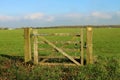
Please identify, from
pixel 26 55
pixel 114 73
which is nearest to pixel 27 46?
pixel 26 55

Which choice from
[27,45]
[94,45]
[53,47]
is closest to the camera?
[53,47]

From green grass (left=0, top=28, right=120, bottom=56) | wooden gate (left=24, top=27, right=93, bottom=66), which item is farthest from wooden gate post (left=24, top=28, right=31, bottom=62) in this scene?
green grass (left=0, top=28, right=120, bottom=56)

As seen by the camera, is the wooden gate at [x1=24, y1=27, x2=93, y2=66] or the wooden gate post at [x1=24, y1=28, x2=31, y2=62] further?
the wooden gate post at [x1=24, y1=28, x2=31, y2=62]

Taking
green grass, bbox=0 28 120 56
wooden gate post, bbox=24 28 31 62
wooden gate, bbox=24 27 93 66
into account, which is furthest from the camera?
green grass, bbox=0 28 120 56

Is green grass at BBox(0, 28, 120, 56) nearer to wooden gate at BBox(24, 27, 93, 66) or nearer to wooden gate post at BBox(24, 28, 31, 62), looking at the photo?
wooden gate at BBox(24, 27, 93, 66)

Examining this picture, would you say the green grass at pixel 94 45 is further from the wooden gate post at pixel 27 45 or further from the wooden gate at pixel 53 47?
the wooden gate post at pixel 27 45

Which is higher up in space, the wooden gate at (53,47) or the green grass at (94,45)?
the wooden gate at (53,47)

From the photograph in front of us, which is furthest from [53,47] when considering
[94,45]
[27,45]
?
[94,45]

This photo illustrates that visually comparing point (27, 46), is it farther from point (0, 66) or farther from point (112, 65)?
point (112, 65)

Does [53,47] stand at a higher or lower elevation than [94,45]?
higher

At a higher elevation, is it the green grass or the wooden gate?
the wooden gate

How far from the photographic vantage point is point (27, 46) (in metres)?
16.9

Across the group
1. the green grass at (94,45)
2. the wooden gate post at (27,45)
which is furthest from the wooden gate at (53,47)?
the green grass at (94,45)

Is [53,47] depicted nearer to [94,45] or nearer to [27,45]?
[27,45]
